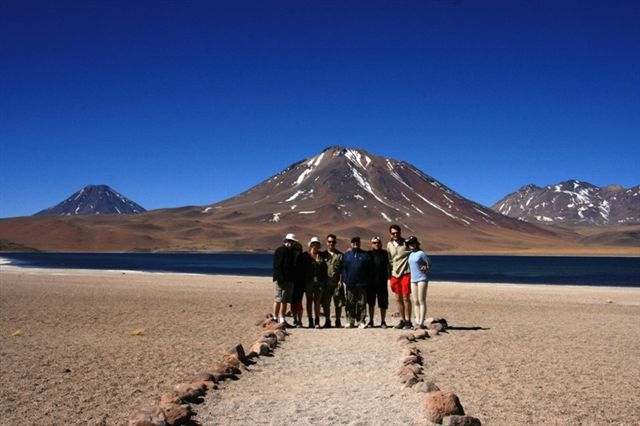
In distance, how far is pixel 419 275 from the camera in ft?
43.4

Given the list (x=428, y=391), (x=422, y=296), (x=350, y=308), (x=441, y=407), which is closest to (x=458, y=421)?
(x=441, y=407)

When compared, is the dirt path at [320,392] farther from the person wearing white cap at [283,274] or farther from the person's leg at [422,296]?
the person wearing white cap at [283,274]

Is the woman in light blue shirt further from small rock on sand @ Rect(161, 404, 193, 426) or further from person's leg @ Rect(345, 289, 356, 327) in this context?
small rock on sand @ Rect(161, 404, 193, 426)

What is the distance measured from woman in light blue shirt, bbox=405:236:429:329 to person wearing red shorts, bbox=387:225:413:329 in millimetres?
171

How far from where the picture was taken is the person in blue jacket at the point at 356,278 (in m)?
13.7

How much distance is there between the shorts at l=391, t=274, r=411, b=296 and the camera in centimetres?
1357

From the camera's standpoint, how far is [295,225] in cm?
19762

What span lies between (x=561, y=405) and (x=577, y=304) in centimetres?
1672

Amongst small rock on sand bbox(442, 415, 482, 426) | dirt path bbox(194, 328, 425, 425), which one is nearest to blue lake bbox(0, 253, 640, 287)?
dirt path bbox(194, 328, 425, 425)

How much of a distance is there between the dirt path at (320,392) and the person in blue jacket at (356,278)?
267 cm

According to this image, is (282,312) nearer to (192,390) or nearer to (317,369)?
(317,369)

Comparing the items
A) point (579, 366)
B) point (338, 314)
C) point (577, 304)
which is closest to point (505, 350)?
point (579, 366)

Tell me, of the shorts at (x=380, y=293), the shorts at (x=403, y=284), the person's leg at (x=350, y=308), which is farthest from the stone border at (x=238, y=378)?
the person's leg at (x=350, y=308)

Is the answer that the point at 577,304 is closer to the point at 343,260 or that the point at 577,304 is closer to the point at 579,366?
the point at 343,260
